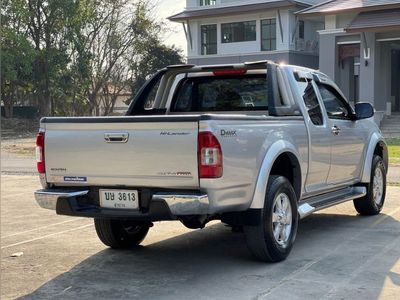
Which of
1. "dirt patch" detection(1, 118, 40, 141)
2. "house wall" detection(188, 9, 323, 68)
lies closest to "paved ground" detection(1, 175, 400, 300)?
"dirt patch" detection(1, 118, 40, 141)

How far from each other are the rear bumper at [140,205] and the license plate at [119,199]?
0.14 feet

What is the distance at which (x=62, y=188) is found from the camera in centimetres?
567

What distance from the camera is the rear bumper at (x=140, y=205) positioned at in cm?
499

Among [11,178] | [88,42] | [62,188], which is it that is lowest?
[11,178]

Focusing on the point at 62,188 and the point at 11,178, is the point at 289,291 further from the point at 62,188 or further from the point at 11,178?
the point at 11,178

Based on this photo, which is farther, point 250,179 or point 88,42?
point 88,42

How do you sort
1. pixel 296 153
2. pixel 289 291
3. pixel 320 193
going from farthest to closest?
1. pixel 320 193
2. pixel 296 153
3. pixel 289 291

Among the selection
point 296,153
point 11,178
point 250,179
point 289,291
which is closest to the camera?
point 289,291

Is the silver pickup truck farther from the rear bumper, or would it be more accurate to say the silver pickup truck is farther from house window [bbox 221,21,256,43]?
house window [bbox 221,21,256,43]

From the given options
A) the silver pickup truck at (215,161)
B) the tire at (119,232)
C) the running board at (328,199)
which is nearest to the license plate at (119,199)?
the silver pickup truck at (215,161)

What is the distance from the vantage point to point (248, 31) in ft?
143

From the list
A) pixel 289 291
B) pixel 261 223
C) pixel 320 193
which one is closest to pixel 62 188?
pixel 261 223

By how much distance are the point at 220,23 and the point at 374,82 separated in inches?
627

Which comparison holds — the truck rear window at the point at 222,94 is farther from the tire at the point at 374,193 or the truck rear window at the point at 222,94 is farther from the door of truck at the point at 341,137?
the tire at the point at 374,193
